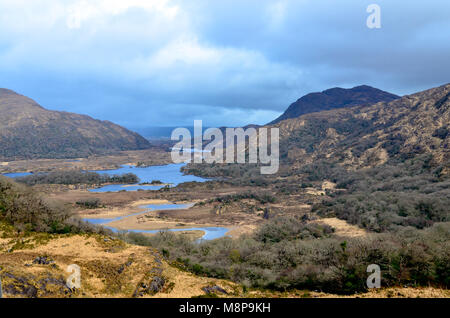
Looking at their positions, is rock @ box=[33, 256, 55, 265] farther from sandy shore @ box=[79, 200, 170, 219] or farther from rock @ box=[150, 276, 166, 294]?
sandy shore @ box=[79, 200, 170, 219]

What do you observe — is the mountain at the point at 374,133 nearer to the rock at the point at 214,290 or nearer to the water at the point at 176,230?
the water at the point at 176,230

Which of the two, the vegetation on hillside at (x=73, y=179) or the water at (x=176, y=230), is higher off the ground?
the vegetation on hillside at (x=73, y=179)

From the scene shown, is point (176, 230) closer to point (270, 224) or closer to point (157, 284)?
point (270, 224)

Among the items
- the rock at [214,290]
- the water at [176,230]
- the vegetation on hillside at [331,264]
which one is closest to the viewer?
the rock at [214,290]

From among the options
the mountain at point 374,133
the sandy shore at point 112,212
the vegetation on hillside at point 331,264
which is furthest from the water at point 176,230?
the mountain at point 374,133

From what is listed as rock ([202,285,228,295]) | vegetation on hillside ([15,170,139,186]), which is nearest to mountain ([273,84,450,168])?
vegetation on hillside ([15,170,139,186])

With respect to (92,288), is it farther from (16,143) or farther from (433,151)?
(16,143)

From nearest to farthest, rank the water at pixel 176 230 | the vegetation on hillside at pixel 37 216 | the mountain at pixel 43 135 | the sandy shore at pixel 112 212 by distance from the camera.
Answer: the vegetation on hillside at pixel 37 216
the water at pixel 176 230
the sandy shore at pixel 112 212
the mountain at pixel 43 135
